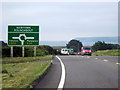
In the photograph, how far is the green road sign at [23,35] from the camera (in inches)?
1228

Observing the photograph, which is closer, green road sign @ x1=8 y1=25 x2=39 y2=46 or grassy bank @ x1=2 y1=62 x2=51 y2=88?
grassy bank @ x1=2 y1=62 x2=51 y2=88

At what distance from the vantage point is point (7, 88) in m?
9.34

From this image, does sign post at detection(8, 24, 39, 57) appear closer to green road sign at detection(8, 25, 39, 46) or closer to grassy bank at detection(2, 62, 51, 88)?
green road sign at detection(8, 25, 39, 46)

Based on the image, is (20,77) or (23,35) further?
(23,35)

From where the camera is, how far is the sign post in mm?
31188

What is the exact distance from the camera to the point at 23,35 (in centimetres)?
3147

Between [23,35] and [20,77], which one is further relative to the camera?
[23,35]

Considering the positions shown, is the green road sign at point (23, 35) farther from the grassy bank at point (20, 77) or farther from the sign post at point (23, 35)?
the grassy bank at point (20, 77)

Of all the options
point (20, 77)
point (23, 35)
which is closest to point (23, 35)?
point (23, 35)

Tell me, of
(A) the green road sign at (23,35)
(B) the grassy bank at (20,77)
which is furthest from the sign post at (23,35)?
(B) the grassy bank at (20,77)

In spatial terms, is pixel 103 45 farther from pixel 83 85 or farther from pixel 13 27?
pixel 83 85

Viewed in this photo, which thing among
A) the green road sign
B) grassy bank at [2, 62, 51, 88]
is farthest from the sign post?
grassy bank at [2, 62, 51, 88]

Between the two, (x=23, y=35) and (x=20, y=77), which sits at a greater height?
(x=23, y=35)

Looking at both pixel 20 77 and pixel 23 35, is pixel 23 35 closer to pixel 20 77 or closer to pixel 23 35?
pixel 23 35
